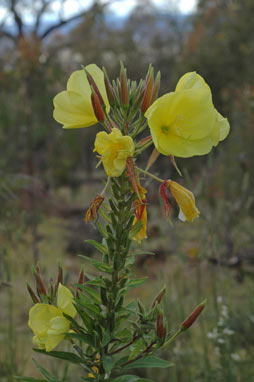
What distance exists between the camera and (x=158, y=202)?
5.85 meters

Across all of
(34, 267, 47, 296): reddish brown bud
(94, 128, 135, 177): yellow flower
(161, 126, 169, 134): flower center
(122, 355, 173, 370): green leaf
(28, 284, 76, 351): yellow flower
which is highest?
(161, 126, 169, 134): flower center

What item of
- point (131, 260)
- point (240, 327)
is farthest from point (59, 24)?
point (131, 260)

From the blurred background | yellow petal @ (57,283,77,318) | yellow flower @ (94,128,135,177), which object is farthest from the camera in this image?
the blurred background

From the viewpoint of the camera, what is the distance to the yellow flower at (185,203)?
610 millimetres

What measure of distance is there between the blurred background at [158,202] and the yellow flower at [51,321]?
1.42 feet

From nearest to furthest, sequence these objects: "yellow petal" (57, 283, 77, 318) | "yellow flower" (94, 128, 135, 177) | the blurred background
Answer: "yellow flower" (94, 128, 135, 177) < "yellow petal" (57, 283, 77, 318) < the blurred background

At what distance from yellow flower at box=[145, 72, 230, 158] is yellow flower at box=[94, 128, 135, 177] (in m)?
0.04

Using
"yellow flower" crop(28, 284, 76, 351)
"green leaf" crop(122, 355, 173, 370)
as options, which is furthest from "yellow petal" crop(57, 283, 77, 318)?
"green leaf" crop(122, 355, 173, 370)

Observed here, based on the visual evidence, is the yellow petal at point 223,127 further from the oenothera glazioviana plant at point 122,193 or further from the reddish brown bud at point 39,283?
the reddish brown bud at point 39,283

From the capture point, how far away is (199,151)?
583 millimetres

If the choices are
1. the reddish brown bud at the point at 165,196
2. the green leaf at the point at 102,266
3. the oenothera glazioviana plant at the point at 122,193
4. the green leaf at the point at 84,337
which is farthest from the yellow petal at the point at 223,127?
the green leaf at the point at 84,337

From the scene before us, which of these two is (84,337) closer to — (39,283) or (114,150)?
(39,283)

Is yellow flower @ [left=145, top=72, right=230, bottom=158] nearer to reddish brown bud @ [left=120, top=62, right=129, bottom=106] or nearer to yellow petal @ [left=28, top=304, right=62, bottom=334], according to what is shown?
reddish brown bud @ [left=120, top=62, right=129, bottom=106]

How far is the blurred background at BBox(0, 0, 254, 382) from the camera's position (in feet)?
5.74
